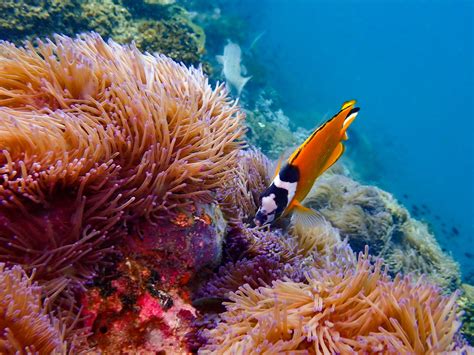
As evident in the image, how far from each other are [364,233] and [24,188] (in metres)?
6.12

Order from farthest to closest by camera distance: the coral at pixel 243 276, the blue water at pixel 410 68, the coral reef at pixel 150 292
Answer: the blue water at pixel 410 68, the coral at pixel 243 276, the coral reef at pixel 150 292

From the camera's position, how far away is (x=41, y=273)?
1.81 meters

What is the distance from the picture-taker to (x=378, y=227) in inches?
279

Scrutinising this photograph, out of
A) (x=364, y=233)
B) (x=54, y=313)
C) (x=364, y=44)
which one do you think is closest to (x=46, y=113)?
(x=54, y=313)

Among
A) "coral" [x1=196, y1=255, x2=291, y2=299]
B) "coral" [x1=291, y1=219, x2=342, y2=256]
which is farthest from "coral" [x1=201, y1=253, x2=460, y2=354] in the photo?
"coral" [x1=291, y1=219, x2=342, y2=256]

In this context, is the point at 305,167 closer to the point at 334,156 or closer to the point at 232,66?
the point at 334,156

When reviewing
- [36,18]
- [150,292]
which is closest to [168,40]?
[36,18]

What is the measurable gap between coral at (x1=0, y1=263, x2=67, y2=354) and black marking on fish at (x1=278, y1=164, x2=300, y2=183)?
1.53m

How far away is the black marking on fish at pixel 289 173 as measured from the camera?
7.84 feet

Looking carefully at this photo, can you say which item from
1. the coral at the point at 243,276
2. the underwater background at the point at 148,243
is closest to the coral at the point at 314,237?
the underwater background at the point at 148,243

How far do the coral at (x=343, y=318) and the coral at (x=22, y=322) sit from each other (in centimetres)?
77

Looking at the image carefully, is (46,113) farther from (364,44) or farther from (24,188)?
(364,44)

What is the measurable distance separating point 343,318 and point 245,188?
1935 mm

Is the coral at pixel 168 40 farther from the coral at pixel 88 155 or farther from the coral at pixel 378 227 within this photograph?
the coral at pixel 88 155
